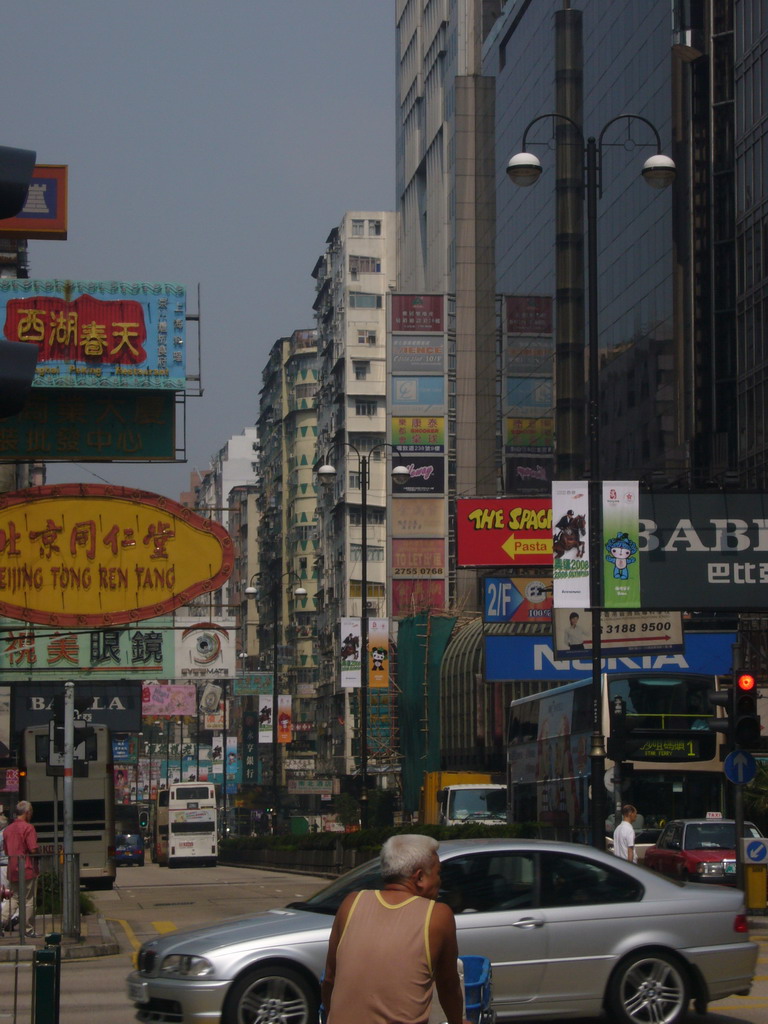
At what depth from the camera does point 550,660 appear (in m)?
50.5

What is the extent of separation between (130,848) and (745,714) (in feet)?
174

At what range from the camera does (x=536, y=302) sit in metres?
88.2

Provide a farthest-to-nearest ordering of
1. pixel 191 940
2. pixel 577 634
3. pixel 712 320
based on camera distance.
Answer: pixel 712 320
pixel 577 634
pixel 191 940

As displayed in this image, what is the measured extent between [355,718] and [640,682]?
71.4 m

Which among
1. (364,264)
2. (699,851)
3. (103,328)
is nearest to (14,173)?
(699,851)

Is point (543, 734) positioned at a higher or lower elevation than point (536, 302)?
lower

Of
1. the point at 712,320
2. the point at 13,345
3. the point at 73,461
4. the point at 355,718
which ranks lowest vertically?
the point at 355,718

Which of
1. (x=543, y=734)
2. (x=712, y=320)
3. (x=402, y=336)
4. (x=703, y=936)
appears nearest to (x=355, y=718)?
(x=402, y=336)

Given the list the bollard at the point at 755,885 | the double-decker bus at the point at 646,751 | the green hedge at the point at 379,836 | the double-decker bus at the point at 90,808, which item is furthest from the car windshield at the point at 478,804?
the bollard at the point at 755,885

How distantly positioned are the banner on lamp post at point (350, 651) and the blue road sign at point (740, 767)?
33818mm

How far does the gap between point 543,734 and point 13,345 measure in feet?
97.6

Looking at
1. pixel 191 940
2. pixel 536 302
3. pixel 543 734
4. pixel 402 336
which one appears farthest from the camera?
pixel 402 336

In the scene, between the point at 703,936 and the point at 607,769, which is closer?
the point at 703,936

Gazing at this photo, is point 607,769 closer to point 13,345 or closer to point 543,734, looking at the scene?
point 543,734
